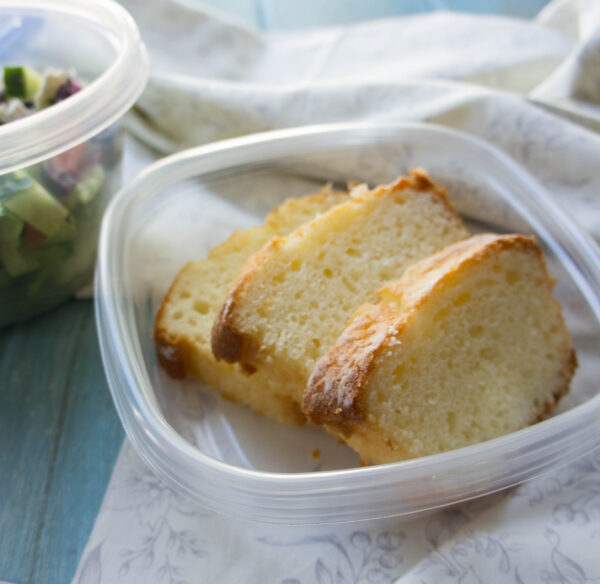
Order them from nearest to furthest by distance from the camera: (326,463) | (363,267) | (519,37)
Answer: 1. (326,463)
2. (363,267)
3. (519,37)

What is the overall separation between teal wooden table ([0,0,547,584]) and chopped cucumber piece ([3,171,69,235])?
0.38 m

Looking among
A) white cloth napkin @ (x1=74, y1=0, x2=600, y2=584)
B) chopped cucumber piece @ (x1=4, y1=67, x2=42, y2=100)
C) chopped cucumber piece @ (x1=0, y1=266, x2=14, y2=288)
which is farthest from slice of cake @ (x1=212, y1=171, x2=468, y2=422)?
chopped cucumber piece @ (x1=4, y1=67, x2=42, y2=100)

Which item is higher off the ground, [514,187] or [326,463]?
[514,187]

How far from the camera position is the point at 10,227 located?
5.76ft

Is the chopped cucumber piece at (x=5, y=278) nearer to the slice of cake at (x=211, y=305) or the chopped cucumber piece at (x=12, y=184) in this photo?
the chopped cucumber piece at (x=12, y=184)

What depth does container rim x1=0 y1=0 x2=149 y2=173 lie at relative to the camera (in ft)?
5.39

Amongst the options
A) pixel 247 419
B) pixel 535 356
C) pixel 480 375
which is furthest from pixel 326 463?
pixel 535 356

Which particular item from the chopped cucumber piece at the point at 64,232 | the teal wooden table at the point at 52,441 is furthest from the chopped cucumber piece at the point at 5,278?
the teal wooden table at the point at 52,441

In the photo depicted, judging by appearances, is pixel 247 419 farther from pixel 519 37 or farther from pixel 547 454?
pixel 519 37

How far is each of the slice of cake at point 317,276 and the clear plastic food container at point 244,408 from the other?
164 mm

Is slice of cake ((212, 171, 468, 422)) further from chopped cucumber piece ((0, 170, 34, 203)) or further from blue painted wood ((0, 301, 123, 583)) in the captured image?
chopped cucumber piece ((0, 170, 34, 203))

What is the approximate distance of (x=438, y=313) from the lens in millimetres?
1562

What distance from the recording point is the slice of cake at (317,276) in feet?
5.35

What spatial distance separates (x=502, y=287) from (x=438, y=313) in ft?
0.69
